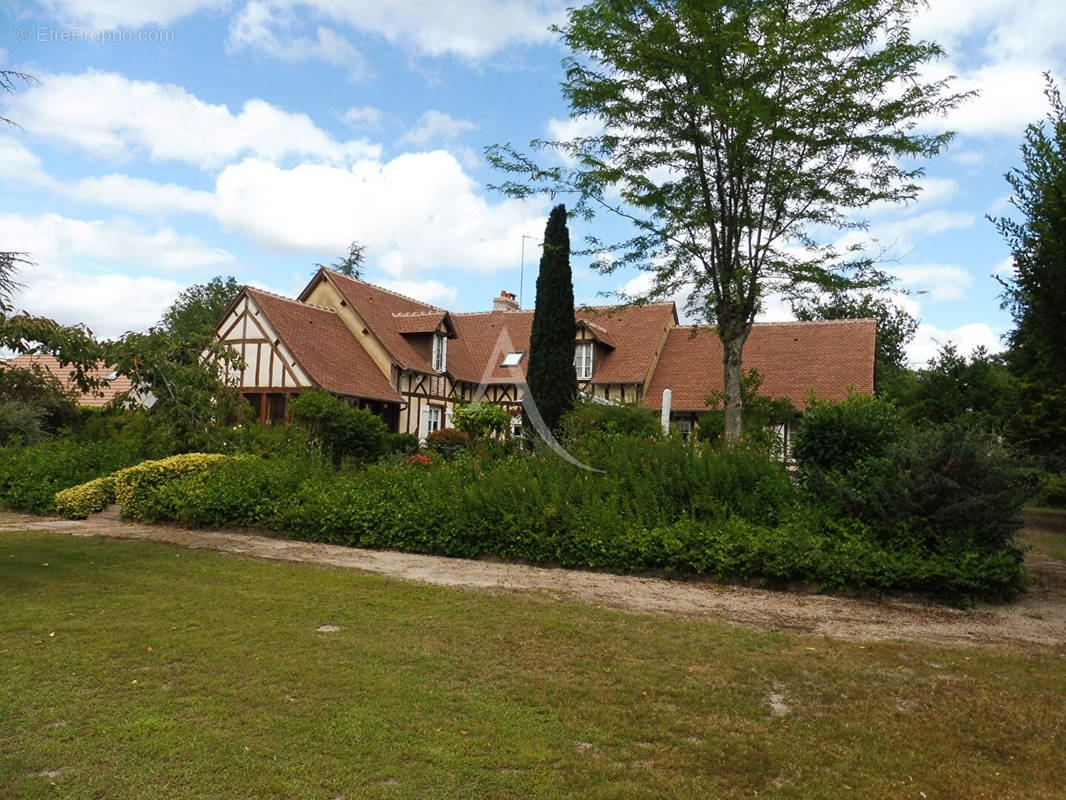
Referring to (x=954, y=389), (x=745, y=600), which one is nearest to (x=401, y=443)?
(x=745, y=600)

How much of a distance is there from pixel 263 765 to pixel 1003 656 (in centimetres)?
556

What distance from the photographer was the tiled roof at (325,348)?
24.4 m

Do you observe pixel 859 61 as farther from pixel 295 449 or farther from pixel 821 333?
pixel 821 333

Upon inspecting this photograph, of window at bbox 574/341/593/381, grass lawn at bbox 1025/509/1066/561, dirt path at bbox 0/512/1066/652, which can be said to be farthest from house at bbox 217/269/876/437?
dirt path at bbox 0/512/1066/652

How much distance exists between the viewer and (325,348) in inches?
1019

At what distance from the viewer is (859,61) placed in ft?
43.6

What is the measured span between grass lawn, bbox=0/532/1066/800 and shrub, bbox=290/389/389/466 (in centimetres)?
1186

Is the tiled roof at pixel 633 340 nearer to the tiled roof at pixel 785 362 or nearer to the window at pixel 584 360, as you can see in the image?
the window at pixel 584 360

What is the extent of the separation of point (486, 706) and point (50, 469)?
13.5m

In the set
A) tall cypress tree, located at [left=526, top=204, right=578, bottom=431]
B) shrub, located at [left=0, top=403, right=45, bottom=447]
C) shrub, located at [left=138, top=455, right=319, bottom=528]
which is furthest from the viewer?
tall cypress tree, located at [left=526, top=204, right=578, bottom=431]

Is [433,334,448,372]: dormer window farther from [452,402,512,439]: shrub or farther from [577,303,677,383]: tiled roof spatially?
[452,402,512,439]: shrub

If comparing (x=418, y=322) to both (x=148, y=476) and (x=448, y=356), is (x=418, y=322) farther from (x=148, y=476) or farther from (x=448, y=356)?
(x=148, y=476)

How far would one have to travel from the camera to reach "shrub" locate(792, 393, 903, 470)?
399 inches

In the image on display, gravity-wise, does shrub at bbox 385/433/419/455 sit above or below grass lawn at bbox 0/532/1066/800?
above
